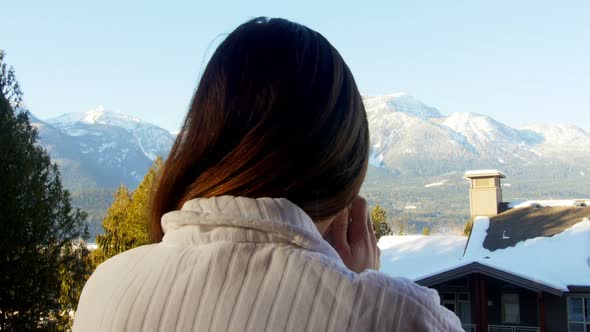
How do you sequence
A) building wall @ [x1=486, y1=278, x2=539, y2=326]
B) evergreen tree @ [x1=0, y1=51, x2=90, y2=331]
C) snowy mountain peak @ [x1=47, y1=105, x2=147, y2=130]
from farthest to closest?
1. snowy mountain peak @ [x1=47, y1=105, x2=147, y2=130]
2. building wall @ [x1=486, y1=278, x2=539, y2=326]
3. evergreen tree @ [x1=0, y1=51, x2=90, y2=331]

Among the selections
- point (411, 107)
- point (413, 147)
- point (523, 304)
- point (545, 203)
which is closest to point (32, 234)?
point (523, 304)

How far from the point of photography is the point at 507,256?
468 inches

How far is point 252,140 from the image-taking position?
677 millimetres

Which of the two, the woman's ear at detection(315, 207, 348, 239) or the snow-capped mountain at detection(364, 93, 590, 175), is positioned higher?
the woman's ear at detection(315, 207, 348, 239)

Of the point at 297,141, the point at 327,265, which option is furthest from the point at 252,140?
the point at 327,265

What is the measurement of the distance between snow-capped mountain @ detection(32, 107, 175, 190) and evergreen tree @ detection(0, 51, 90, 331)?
180 feet

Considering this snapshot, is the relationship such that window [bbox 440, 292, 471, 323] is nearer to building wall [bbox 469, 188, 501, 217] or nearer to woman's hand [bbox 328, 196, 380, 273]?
building wall [bbox 469, 188, 501, 217]

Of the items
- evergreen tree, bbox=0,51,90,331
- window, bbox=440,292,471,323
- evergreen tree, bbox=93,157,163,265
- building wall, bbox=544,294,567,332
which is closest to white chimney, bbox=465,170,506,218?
window, bbox=440,292,471,323

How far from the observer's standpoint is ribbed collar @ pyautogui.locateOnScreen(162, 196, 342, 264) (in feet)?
2.00

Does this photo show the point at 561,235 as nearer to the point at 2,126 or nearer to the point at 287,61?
the point at 2,126

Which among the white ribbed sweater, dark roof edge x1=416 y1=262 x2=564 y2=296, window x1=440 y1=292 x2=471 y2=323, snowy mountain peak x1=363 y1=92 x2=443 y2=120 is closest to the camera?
the white ribbed sweater

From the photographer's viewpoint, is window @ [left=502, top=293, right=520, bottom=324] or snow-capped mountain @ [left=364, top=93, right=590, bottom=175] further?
snow-capped mountain @ [left=364, top=93, right=590, bottom=175]

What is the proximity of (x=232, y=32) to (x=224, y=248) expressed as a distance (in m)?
0.35

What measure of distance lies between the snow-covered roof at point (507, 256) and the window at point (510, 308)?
58 cm
